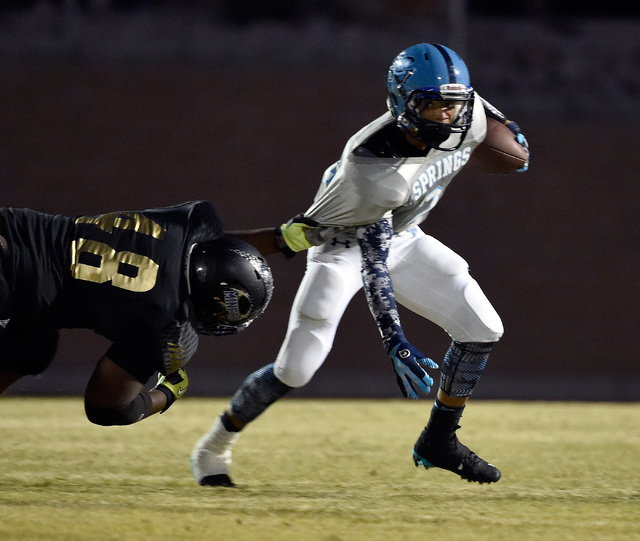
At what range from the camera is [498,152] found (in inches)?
191

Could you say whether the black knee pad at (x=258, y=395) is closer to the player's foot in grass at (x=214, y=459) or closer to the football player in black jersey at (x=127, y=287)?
the player's foot in grass at (x=214, y=459)

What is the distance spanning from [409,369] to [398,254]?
2.91ft

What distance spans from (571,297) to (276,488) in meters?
6.54

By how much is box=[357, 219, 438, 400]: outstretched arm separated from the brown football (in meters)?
0.66

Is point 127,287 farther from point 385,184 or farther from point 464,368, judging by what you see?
point 464,368

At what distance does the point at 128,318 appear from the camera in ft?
12.4

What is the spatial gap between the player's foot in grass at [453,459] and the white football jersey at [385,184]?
3.15 feet

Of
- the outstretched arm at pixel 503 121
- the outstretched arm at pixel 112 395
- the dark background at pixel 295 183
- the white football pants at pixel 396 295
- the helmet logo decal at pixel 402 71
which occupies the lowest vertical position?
the dark background at pixel 295 183

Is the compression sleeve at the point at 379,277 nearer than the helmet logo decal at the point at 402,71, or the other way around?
the compression sleeve at the point at 379,277

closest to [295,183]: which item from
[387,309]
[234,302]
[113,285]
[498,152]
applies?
[498,152]

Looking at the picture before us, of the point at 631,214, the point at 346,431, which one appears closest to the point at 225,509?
the point at 346,431

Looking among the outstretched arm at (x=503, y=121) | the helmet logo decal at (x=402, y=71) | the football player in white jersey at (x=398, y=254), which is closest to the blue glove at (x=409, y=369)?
the football player in white jersey at (x=398, y=254)

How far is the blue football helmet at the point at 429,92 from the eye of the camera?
4418 millimetres

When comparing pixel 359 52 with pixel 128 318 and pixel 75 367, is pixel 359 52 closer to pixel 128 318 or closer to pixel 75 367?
pixel 75 367
